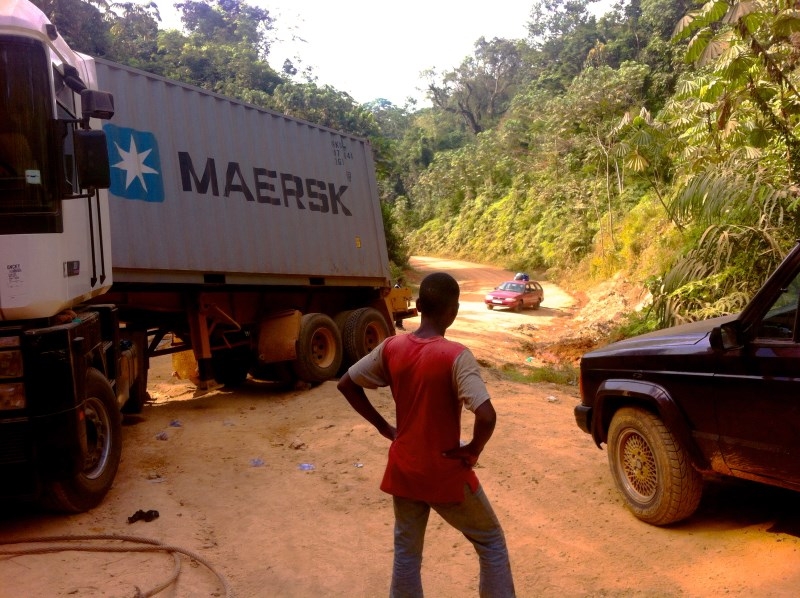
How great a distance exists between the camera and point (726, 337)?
4.09 meters

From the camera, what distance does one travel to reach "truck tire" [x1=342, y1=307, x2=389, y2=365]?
10.8 m

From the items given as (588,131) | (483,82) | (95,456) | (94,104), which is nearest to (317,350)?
(95,456)

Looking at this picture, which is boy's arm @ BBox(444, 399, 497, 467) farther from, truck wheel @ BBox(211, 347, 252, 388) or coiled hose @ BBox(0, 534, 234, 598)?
truck wheel @ BBox(211, 347, 252, 388)

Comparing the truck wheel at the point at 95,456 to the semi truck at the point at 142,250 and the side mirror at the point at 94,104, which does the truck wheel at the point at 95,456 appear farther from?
the side mirror at the point at 94,104

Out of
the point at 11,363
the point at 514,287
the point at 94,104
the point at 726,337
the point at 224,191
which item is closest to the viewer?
the point at 726,337

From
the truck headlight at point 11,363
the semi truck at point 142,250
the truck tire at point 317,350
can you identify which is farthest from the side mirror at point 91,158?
the truck tire at point 317,350

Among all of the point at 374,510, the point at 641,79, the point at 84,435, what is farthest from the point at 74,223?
the point at 641,79

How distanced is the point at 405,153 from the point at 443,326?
2441 inches

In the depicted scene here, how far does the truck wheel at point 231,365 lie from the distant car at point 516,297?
733 inches

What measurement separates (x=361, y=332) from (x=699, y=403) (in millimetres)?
6995

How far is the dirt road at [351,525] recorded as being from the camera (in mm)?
4184

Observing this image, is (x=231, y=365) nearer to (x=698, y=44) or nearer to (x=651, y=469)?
(x=651, y=469)

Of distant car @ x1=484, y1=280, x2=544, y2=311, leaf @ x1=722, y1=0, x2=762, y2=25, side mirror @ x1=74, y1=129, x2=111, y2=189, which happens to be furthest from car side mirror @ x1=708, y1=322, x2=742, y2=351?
distant car @ x1=484, y1=280, x2=544, y2=311

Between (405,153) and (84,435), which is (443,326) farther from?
(405,153)
